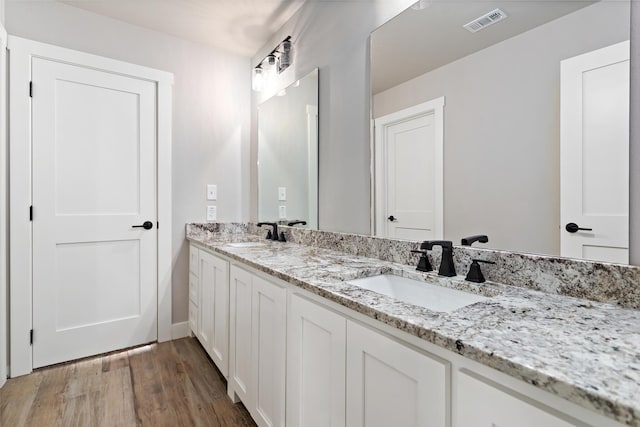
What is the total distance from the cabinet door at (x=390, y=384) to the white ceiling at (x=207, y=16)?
2.22 m

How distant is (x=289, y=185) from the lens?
238 cm

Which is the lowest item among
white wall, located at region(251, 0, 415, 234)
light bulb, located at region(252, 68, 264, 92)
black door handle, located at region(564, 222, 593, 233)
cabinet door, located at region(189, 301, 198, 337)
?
cabinet door, located at region(189, 301, 198, 337)

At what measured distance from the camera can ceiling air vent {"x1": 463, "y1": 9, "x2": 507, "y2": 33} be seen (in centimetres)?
116

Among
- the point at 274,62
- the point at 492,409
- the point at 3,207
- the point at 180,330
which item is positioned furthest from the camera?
the point at 180,330

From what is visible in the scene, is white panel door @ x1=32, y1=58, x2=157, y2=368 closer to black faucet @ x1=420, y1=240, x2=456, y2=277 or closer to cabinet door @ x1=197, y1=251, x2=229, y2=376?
cabinet door @ x1=197, y1=251, x2=229, y2=376

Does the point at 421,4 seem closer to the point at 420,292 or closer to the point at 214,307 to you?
the point at 420,292

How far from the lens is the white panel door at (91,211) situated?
2.12 meters

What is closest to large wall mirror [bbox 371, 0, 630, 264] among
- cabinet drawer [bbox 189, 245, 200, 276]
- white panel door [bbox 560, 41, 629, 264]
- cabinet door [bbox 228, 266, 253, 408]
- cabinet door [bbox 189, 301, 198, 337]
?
white panel door [bbox 560, 41, 629, 264]

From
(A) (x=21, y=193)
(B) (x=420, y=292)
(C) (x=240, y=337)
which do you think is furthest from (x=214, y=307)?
(A) (x=21, y=193)

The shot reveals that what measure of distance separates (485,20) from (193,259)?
2.30m

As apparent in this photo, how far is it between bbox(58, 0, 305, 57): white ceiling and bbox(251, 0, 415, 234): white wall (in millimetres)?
254

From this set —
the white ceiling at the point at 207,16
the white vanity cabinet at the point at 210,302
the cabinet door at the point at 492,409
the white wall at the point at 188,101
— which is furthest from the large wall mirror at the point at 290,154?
the cabinet door at the point at 492,409

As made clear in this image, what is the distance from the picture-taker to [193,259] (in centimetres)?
250

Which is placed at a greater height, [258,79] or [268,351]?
[258,79]
